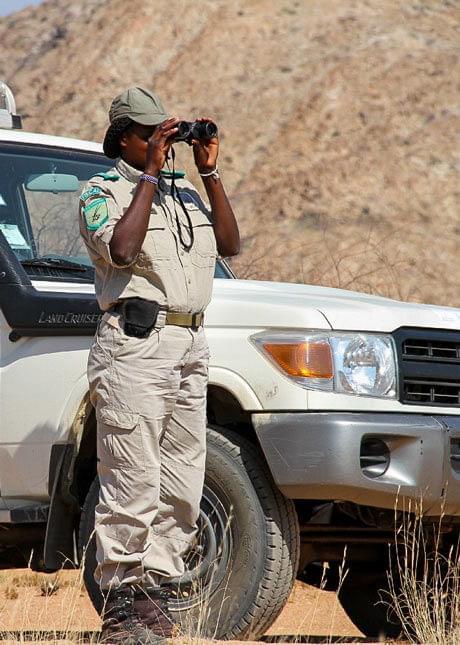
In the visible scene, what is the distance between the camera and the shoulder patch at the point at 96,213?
3.90 metres

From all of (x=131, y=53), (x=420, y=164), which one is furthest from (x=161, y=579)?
(x=131, y=53)

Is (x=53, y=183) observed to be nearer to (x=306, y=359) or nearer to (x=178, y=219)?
(x=178, y=219)

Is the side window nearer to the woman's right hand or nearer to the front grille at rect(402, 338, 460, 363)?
the woman's right hand

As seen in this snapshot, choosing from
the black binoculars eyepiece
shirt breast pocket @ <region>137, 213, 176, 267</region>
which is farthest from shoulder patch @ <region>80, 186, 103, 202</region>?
the black binoculars eyepiece

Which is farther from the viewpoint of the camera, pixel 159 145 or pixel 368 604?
pixel 368 604

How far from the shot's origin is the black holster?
153 inches

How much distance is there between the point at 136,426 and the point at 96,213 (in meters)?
0.71

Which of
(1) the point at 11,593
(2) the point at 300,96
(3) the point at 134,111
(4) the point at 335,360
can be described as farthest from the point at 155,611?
(2) the point at 300,96

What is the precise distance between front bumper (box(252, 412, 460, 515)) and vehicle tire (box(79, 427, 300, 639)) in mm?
147

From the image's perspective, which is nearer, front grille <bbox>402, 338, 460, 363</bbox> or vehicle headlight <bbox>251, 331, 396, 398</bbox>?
vehicle headlight <bbox>251, 331, 396, 398</bbox>

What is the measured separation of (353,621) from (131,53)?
35.3 m

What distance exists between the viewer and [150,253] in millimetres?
3910

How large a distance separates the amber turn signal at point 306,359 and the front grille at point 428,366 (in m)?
0.31

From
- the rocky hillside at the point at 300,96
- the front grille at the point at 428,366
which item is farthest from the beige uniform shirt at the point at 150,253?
the rocky hillside at the point at 300,96
